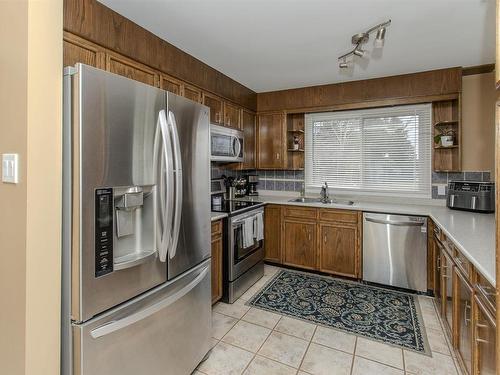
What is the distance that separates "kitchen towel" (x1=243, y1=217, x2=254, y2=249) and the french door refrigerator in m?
1.17

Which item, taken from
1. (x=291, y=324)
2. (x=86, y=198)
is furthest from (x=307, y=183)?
(x=86, y=198)

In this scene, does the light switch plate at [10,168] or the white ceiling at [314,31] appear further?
the white ceiling at [314,31]

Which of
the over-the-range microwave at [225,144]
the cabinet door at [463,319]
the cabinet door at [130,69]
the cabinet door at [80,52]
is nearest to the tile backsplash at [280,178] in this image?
the over-the-range microwave at [225,144]

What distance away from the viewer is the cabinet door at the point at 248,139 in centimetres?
383

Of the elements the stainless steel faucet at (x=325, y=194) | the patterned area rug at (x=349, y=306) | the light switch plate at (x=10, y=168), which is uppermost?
the light switch plate at (x=10, y=168)

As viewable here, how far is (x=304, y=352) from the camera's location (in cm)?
210

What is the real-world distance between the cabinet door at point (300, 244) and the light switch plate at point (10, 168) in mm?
2950

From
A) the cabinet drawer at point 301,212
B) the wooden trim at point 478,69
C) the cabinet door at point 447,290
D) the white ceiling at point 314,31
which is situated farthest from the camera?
the cabinet drawer at point 301,212

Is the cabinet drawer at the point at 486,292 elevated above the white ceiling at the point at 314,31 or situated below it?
below

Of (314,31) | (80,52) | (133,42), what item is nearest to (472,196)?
(314,31)

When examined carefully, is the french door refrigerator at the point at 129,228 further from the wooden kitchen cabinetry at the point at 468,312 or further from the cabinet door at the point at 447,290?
the cabinet door at the point at 447,290

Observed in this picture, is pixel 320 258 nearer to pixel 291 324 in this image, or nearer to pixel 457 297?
pixel 291 324

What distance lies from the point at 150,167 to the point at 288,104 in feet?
9.53

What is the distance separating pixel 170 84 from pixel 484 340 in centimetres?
271
